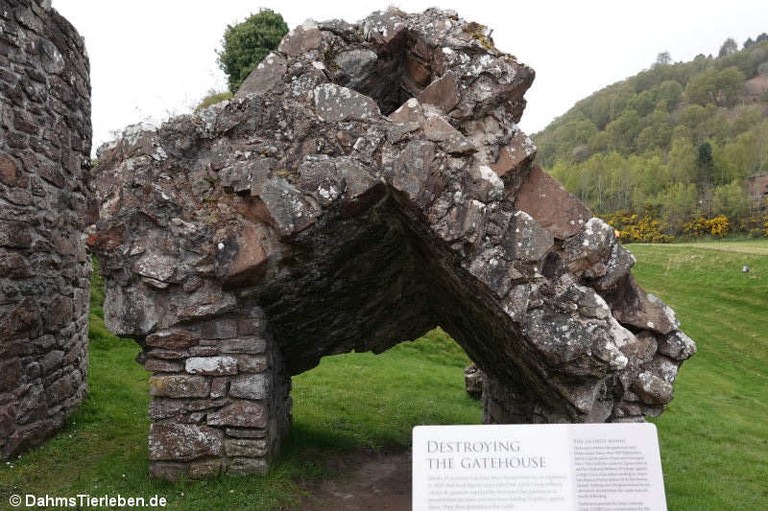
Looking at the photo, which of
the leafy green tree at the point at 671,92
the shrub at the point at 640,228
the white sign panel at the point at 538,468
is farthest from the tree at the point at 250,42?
the leafy green tree at the point at 671,92

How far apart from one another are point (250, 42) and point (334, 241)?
1913cm

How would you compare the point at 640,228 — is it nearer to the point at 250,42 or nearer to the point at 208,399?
the point at 250,42

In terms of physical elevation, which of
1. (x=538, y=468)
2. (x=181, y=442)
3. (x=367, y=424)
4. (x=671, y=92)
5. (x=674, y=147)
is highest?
(x=671, y=92)

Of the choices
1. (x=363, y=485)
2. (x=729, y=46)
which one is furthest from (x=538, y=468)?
(x=729, y=46)

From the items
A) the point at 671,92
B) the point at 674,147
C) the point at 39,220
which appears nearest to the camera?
the point at 39,220

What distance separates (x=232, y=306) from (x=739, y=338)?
20.7m

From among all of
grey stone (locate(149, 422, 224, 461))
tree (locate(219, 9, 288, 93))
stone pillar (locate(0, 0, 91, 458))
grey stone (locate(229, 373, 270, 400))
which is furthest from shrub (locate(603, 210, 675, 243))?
grey stone (locate(149, 422, 224, 461))

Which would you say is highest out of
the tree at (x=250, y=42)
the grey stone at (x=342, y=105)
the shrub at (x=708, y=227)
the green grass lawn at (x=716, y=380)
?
the tree at (x=250, y=42)

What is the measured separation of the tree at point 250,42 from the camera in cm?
2288

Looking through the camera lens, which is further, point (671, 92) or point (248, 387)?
point (671, 92)

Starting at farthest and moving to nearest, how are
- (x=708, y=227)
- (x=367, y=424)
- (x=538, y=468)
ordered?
(x=708, y=227) → (x=367, y=424) → (x=538, y=468)

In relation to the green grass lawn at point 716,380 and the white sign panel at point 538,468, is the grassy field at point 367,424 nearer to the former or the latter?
the green grass lawn at point 716,380

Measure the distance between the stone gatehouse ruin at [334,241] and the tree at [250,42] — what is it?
1708 cm

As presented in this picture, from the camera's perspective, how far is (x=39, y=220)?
26.0ft
